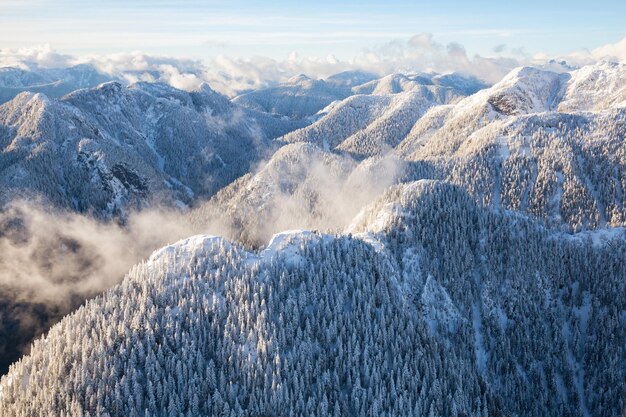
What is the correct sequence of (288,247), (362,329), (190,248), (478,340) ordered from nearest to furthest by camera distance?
(362,329) → (190,248) → (288,247) → (478,340)

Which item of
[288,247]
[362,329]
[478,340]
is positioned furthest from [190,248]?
[478,340]

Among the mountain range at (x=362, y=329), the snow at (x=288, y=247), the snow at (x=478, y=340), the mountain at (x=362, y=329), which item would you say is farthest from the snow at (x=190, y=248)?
the snow at (x=478, y=340)

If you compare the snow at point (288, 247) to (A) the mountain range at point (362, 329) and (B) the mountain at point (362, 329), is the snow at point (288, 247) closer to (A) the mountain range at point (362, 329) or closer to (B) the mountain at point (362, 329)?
(B) the mountain at point (362, 329)

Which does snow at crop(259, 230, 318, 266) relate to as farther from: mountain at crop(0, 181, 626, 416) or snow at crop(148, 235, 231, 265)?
snow at crop(148, 235, 231, 265)

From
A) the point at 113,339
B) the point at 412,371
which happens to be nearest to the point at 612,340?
the point at 412,371

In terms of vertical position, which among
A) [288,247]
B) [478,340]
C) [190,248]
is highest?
[190,248]

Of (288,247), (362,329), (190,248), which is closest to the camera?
(362,329)

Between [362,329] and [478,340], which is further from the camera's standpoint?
[478,340]

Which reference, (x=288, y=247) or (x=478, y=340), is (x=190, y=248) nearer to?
(x=288, y=247)

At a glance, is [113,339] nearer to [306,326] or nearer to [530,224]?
[306,326]
